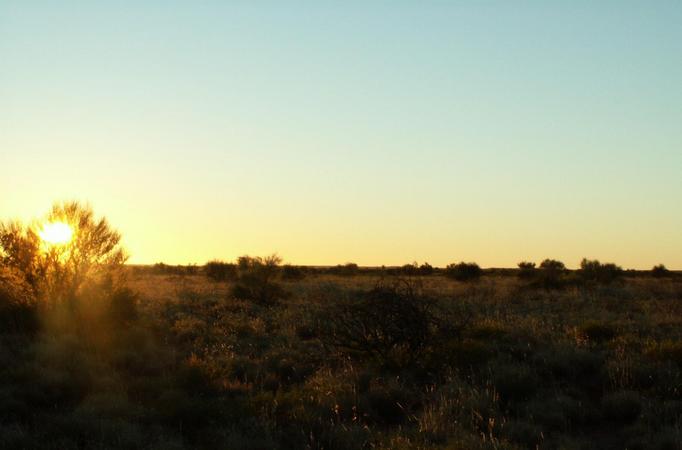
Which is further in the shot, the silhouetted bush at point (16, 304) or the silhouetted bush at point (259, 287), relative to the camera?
the silhouetted bush at point (259, 287)

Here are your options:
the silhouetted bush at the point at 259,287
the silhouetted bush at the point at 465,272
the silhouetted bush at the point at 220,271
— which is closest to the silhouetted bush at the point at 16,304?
the silhouetted bush at the point at 259,287

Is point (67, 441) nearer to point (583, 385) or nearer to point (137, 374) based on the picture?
point (137, 374)

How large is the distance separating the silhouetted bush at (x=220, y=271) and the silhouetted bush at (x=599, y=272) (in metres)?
23.3

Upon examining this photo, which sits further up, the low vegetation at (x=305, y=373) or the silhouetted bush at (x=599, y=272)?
the silhouetted bush at (x=599, y=272)

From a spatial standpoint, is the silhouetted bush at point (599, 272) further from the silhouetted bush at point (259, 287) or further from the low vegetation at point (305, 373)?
the low vegetation at point (305, 373)

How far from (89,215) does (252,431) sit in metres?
12.5

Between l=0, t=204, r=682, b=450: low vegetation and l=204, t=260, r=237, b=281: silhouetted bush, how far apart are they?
93.3ft

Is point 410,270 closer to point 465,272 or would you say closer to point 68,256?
point 465,272

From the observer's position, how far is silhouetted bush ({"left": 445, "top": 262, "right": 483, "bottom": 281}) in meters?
48.1

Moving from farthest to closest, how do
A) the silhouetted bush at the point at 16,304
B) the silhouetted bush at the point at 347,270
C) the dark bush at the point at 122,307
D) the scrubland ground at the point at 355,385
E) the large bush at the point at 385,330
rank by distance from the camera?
the silhouetted bush at the point at 347,270 → the dark bush at the point at 122,307 → the silhouetted bush at the point at 16,304 → the large bush at the point at 385,330 → the scrubland ground at the point at 355,385

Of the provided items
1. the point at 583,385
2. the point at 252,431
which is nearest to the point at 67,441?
the point at 252,431

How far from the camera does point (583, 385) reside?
10.4m

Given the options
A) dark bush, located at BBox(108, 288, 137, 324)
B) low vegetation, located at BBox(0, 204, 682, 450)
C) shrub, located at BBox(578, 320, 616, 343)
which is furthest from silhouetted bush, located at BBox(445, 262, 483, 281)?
shrub, located at BBox(578, 320, 616, 343)

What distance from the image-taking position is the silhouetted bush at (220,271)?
47.9 metres
